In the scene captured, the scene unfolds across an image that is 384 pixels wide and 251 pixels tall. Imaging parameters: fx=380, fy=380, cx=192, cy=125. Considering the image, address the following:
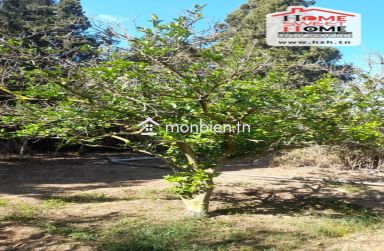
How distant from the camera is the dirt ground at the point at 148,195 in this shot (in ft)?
14.4

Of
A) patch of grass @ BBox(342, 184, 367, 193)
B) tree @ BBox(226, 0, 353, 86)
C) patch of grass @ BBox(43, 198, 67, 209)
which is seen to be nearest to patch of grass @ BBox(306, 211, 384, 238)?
tree @ BBox(226, 0, 353, 86)

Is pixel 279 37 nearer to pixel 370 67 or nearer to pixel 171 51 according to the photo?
pixel 370 67

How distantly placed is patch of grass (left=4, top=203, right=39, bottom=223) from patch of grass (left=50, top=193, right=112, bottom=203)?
65cm

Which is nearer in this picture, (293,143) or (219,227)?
(219,227)

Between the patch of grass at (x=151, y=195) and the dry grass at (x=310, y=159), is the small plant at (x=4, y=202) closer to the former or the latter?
the patch of grass at (x=151, y=195)

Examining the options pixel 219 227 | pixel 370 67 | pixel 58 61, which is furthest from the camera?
pixel 370 67

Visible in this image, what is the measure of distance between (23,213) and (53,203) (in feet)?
2.60

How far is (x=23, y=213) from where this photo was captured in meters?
5.43

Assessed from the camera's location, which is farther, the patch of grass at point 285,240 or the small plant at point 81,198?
the small plant at point 81,198

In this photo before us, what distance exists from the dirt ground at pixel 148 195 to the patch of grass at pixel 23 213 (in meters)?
0.12

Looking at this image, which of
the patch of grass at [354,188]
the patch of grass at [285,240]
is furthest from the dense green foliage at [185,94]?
the patch of grass at [354,188]

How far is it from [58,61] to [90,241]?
1.98m

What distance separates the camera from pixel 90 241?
4.17 m

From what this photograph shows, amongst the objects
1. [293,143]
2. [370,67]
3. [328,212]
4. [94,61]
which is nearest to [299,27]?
[370,67]
